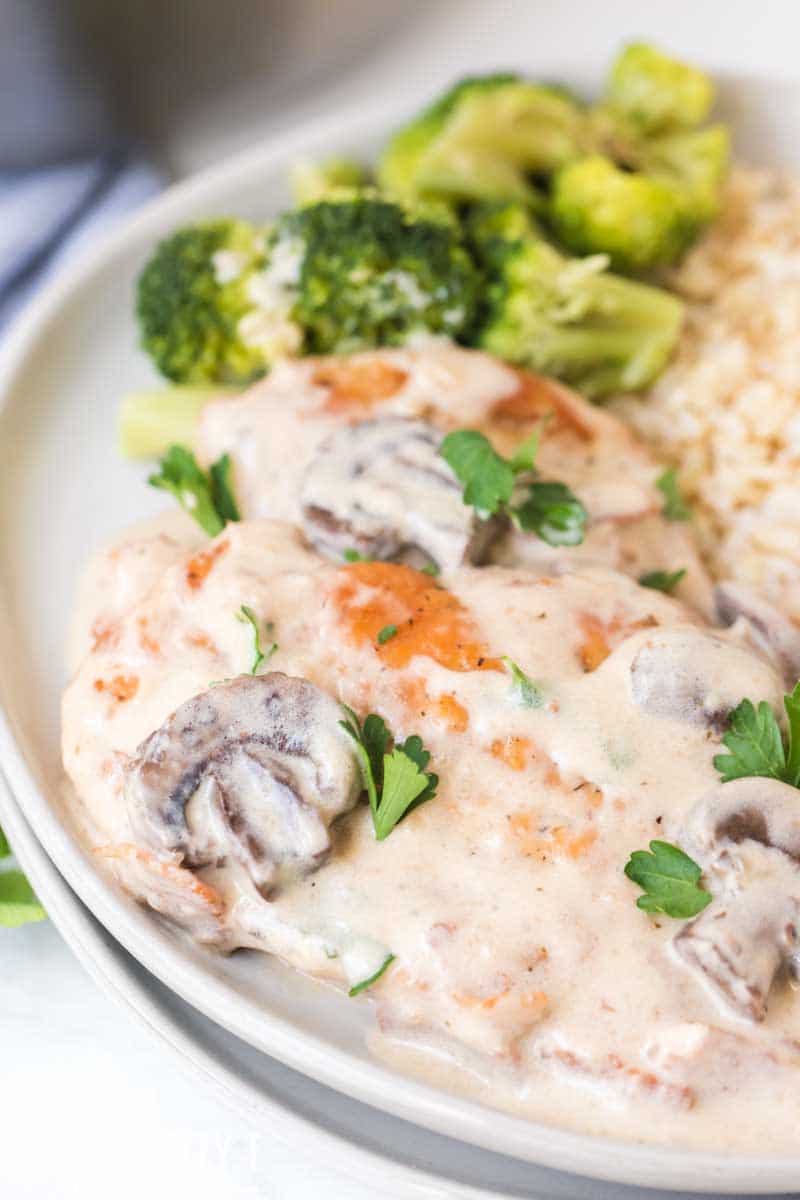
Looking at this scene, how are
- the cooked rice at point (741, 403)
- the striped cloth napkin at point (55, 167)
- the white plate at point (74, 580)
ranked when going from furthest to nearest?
the striped cloth napkin at point (55, 167)
the cooked rice at point (741, 403)
the white plate at point (74, 580)

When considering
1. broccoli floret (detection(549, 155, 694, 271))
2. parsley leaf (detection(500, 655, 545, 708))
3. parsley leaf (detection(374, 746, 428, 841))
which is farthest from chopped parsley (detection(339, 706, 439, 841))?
broccoli floret (detection(549, 155, 694, 271))

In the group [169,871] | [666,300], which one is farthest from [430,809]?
[666,300]

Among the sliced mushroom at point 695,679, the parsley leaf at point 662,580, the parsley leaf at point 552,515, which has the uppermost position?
the parsley leaf at point 552,515

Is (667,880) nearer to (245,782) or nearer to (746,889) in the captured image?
(746,889)

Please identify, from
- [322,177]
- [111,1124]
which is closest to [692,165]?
[322,177]

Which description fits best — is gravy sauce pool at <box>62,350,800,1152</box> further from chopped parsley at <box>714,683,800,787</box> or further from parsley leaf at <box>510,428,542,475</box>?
parsley leaf at <box>510,428,542,475</box>

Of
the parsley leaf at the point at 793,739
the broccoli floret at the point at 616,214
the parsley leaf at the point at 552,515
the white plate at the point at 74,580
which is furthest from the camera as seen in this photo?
the broccoli floret at the point at 616,214

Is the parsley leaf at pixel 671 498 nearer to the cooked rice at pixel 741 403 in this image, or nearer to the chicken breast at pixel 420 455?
the chicken breast at pixel 420 455

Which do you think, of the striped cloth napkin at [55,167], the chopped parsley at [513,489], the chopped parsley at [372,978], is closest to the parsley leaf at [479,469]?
the chopped parsley at [513,489]
